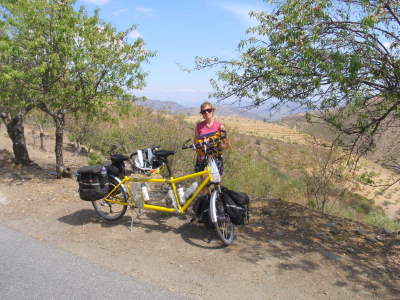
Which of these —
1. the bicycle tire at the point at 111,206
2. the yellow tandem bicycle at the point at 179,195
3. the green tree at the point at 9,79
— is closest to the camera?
the yellow tandem bicycle at the point at 179,195

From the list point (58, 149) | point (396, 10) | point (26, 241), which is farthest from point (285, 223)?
point (58, 149)

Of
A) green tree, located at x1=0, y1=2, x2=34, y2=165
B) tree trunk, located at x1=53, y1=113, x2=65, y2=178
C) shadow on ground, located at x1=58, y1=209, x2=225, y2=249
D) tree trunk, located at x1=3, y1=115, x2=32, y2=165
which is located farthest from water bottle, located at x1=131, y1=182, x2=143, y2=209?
tree trunk, located at x1=3, y1=115, x2=32, y2=165

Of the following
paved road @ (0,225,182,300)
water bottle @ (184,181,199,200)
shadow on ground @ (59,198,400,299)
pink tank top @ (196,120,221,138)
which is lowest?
paved road @ (0,225,182,300)

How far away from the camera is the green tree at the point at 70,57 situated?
7.58 metres

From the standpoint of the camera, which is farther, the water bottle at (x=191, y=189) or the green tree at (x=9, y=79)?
the green tree at (x=9, y=79)

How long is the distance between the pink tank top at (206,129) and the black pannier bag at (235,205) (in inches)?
39.2

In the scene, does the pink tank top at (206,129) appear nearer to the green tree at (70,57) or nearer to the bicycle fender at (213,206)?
the bicycle fender at (213,206)

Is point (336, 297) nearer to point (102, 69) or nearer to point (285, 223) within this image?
point (285, 223)

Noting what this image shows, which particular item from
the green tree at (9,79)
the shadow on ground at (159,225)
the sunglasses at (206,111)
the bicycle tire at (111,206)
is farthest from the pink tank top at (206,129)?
the green tree at (9,79)

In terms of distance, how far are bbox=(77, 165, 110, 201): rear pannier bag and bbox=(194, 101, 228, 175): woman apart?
1.55 metres

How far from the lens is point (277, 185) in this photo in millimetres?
13641

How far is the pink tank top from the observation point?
5.60 m

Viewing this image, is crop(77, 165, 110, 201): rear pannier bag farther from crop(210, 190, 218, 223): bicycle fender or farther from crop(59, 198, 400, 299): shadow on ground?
crop(210, 190, 218, 223): bicycle fender

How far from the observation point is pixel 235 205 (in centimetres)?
503
